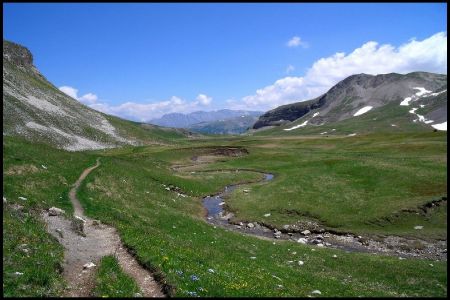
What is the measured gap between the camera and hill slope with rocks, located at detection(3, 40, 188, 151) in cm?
11250

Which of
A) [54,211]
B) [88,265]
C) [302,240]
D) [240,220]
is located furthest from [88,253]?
[240,220]

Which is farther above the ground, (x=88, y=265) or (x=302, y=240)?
(x=88, y=265)

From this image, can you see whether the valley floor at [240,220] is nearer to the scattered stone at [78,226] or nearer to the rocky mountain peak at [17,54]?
the scattered stone at [78,226]

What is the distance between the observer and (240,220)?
160ft

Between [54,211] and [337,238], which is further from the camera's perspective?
[337,238]

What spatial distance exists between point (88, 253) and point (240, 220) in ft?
89.3

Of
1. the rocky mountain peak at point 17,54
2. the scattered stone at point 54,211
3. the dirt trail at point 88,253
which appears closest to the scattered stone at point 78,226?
the dirt trail at point 88,253

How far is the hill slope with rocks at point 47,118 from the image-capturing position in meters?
112

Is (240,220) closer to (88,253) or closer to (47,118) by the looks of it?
(88,253)

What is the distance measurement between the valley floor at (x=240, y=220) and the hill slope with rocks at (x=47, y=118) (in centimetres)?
5998

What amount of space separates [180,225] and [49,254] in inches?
771

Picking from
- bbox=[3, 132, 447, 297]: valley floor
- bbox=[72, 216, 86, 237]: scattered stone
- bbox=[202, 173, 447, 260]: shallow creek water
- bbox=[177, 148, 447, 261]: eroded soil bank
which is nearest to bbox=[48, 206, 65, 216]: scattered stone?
bbox=[3, 132, 447, 297]: valley floor

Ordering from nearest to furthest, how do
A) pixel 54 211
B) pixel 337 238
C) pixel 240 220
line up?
pixel 54 211 < pixel 337 238 < pixel 240 220

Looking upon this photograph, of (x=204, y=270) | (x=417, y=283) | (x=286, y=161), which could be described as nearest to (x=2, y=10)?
(x=204, y=270)
